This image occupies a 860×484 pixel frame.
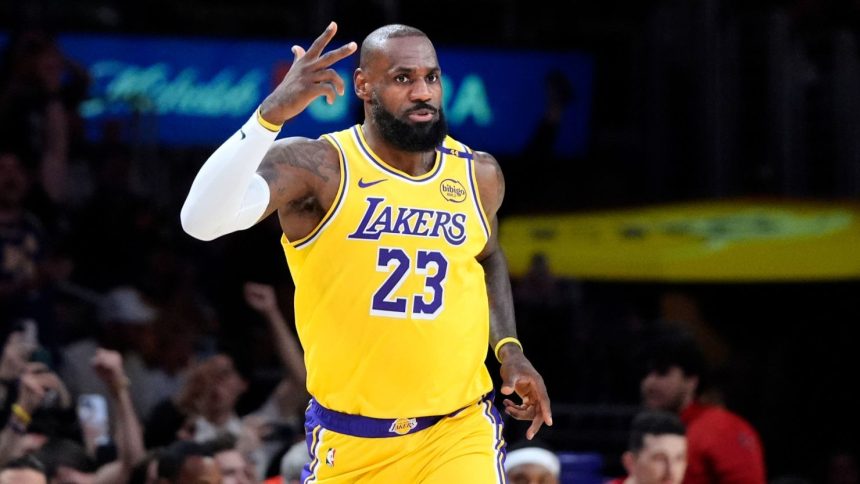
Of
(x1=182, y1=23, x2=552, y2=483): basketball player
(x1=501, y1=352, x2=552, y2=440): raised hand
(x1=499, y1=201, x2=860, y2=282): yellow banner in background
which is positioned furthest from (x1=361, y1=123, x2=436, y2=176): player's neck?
(x1=499, y1=201, x2=860, y2=282): yellow banner in background

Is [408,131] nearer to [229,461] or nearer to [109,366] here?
[229,461]

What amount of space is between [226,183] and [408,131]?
2.72 feet

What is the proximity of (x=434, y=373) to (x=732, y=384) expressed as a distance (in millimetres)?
6802

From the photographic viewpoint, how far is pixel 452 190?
18.8 ft

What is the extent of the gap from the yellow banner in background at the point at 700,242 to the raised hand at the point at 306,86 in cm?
694

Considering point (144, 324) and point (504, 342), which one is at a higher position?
point (504, 342)

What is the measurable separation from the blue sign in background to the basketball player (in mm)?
6536

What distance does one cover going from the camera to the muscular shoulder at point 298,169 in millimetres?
5371

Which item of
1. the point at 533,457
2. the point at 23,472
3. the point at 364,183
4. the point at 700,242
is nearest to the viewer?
the point at 364,183

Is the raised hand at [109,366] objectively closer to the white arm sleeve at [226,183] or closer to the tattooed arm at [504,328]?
the tattooed arm at [504,328]

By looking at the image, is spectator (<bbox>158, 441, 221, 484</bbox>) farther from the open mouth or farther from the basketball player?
the open mouth

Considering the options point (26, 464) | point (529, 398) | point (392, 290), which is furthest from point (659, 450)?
point (26, 464)

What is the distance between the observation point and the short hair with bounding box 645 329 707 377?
8.70m

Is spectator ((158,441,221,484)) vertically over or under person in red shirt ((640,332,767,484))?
under
